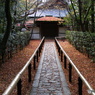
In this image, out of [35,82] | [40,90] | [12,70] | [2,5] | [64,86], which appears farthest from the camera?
[2,5]

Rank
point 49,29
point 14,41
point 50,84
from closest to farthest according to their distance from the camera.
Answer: point 50,84, point 14,41, point 49,29

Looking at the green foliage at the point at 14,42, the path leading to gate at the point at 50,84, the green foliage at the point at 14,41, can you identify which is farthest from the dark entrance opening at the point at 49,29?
the path leading to gate at the point at 50,84

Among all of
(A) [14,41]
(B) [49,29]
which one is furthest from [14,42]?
(B) [49,29]

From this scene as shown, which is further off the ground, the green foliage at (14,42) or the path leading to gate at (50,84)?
the green foliage at (14,42)

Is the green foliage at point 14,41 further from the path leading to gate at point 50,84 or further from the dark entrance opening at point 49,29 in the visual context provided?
the dark entrance opening at point 49,29

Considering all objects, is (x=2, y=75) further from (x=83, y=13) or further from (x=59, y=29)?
(x=59, y=29)

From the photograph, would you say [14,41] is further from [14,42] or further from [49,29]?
[49,29]

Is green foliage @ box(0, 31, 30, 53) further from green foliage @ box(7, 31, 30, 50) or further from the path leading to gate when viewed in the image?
the path leading to gate

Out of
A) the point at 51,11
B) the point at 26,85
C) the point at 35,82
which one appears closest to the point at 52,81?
the point at 35,82

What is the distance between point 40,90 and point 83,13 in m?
9.15

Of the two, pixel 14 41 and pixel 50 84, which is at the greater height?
pixel 14 41

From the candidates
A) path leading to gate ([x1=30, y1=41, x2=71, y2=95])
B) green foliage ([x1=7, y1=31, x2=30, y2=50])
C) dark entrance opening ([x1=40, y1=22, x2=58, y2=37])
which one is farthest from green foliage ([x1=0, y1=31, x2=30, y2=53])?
dark entrance opening ([x1=40, y1=22, x2=58, y2=37])

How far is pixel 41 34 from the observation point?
26406mm

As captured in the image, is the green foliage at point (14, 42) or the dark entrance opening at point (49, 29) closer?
the green foliage at point (14, 42)
